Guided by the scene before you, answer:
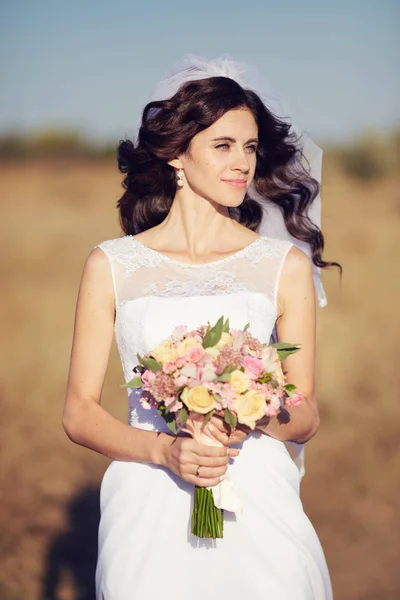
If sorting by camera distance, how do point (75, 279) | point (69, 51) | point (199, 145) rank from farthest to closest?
1. point (69, 51)
2. point (75, 279)
3. point (199, 145)

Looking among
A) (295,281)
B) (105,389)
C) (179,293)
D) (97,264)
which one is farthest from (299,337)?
(105,389)

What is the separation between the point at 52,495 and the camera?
31.1 ft

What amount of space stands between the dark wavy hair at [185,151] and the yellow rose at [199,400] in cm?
141

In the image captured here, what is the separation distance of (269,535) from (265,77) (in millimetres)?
2149

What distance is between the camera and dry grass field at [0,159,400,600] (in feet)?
26.6

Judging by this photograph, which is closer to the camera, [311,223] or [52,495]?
[311,223]

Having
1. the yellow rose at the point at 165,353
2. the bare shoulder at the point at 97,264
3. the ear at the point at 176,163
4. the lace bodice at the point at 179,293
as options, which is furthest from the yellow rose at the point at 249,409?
the ear at the point at 176,163

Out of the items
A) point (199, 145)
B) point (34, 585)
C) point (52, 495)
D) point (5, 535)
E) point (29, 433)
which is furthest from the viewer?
point (29, 433)

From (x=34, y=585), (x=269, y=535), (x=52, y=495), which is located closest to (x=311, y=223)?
(x=269, y=535)

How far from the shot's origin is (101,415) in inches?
181

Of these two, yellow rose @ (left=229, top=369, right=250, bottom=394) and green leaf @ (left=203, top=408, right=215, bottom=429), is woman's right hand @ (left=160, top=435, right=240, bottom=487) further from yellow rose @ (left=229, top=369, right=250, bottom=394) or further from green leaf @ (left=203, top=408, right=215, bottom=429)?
yellow rose @ (left=229, top=369, right=250, bottom=394)

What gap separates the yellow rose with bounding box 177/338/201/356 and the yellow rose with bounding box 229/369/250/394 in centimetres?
18

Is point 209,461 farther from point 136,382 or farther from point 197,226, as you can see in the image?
point 197,226

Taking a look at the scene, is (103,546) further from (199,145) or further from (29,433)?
(29,433)
